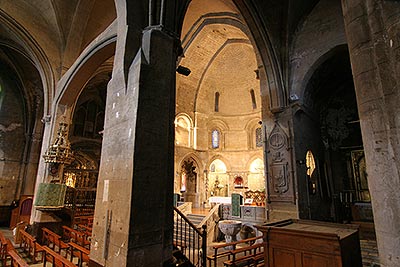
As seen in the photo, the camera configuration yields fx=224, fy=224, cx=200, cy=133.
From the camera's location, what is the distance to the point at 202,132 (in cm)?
1859

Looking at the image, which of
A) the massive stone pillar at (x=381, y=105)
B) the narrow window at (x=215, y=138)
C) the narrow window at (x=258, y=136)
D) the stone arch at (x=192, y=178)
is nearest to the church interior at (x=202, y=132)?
the massive stone pillar at (x=381, y=105)

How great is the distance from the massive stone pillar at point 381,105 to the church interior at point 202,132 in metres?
0.01

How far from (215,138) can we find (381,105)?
16.5 metres

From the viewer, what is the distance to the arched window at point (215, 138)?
19203 mm

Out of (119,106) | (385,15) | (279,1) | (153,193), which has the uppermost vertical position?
(279,1)

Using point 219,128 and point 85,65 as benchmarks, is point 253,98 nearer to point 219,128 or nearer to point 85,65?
point 219,128

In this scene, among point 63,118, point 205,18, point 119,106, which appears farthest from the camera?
point 205,18

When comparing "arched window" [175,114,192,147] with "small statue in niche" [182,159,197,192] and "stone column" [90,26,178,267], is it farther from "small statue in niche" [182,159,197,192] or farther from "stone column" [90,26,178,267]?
"stone column" [90,26,178,267]

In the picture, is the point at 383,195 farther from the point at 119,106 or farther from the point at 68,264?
the point at 68,264

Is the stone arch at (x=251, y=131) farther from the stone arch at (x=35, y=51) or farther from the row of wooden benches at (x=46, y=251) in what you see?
the row of wooden benches at (x=46, y=251)

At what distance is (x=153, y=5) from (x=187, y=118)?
1382 centimetres

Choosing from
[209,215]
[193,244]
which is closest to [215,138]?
[209,215]

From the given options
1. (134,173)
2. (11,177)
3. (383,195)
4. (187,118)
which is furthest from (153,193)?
(187,118)

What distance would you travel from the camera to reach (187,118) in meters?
18.0
